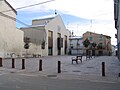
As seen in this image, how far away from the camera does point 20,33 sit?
155ft

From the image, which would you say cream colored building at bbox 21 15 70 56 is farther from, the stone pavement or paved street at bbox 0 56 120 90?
paved street at bbox 0 56 120 90

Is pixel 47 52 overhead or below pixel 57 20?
below

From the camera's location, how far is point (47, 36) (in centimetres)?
6594

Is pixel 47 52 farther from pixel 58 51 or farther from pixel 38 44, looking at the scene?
pixel 58 51

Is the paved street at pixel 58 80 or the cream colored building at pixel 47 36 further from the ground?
the cream colored building at pixel 47 36

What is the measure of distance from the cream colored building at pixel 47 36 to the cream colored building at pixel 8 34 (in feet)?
21.3

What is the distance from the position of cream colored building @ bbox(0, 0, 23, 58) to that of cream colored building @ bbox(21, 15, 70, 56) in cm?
651

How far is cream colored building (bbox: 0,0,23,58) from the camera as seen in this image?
1606 inches

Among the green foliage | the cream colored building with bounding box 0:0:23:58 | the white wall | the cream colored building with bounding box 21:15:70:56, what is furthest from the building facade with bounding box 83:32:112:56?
the cream colored building with bounding box 0:0:23:58

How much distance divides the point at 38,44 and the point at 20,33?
41.5 ft

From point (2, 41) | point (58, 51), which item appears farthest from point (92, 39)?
point (2, 41)

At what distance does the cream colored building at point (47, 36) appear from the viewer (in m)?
59.8

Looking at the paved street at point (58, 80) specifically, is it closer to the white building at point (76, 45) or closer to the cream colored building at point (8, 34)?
the cream colored building at point (8, 34)

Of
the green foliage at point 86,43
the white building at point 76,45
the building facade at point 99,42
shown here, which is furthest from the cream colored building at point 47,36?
the building facade at point 99,42
